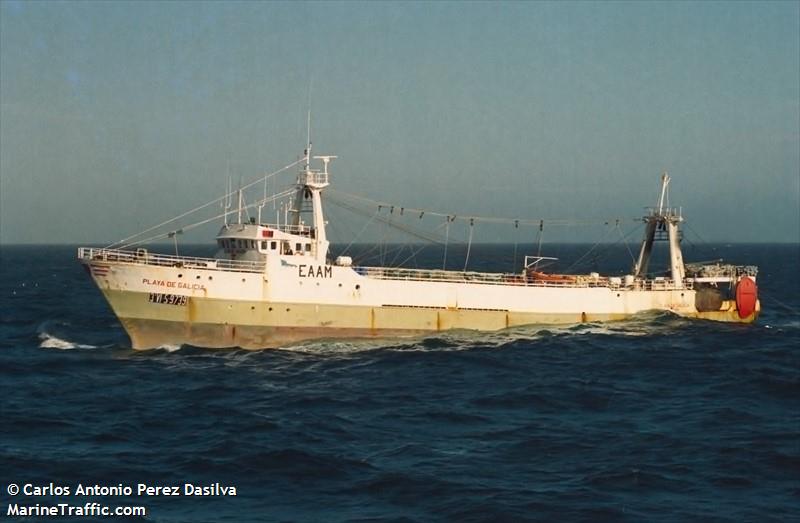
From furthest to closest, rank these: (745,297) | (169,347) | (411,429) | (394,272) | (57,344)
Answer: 1. (745,297)
2. (394,272)
3. (57,344)
4. (169,347)
5. (411,429)

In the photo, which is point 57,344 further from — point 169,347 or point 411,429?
point 411,429

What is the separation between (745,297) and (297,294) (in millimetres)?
30576

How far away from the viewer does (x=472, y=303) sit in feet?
153

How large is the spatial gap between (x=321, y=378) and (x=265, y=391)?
329cm

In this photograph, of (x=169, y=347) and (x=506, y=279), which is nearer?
(x=169, y=347)

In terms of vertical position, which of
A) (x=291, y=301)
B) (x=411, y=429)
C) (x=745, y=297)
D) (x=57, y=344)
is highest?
(x=291, y=301)

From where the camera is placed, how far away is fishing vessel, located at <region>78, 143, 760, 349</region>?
131ft

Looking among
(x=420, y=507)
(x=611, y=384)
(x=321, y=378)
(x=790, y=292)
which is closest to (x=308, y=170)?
(x=321, y=378)

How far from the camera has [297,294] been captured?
41.9 meters

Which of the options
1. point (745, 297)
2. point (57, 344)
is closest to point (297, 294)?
point (57, 344)

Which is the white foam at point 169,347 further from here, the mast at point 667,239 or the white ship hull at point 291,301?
the mast at point 667,239

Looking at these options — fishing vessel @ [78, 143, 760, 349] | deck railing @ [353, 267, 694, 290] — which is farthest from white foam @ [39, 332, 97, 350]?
deck railing @ [353, 267, 694, 290]

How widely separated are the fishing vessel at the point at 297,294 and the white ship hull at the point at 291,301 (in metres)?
0.05

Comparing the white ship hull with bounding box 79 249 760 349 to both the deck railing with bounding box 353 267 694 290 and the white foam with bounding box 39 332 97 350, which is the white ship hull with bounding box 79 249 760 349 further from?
the white foam with bounding box 39 332 97 350
